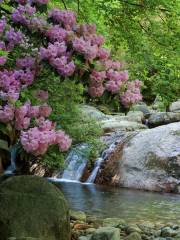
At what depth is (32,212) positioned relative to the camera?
6348 mm

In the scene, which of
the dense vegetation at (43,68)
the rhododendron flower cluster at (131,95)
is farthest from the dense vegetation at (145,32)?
the dense vegetation at (43,68)

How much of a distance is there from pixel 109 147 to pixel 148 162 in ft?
6.25

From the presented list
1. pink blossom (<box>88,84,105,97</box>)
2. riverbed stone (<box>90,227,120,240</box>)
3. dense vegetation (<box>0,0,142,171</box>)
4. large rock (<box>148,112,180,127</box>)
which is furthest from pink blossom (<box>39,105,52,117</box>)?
large rock (<box>148,112,180,127</box>)

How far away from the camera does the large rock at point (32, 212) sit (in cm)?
626

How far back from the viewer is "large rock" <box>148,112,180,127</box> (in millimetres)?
21953

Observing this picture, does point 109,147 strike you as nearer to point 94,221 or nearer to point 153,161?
point 153,161

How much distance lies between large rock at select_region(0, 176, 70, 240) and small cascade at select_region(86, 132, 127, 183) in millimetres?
9633

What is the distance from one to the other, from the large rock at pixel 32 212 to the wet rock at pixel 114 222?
2.28 meters

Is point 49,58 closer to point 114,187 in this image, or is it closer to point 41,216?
point 41,216

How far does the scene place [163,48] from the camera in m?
9.32

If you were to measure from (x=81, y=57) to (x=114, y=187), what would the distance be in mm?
10492

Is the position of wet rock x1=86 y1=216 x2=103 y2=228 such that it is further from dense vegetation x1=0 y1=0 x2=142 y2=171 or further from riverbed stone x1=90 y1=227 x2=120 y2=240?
dense vegetation x1=0 y1=0 x2=142 y2=171

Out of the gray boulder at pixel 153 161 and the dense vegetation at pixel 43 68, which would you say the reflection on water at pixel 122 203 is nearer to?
the gray boulder at pixel 153 161

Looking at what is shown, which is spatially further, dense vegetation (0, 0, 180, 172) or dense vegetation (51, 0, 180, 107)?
dense vegetation (51, 0, 180, 107)
